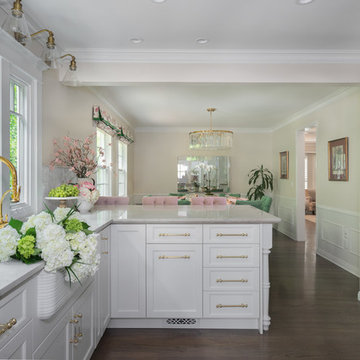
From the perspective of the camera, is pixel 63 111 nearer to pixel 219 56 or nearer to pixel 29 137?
pixel 29 137

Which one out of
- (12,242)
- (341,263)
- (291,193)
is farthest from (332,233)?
(12,242)

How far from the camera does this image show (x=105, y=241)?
2.30 metres

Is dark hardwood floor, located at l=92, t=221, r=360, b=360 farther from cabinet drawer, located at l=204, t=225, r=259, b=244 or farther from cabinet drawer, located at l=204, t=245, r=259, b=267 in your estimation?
cabinet drawer, located at l=204, t=225, r=259, b=244

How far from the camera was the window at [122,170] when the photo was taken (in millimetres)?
6398

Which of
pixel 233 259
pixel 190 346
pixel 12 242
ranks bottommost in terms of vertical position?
pixel 190 346

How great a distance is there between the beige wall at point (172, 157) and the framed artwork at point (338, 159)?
3274 mm

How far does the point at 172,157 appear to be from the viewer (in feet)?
26.2

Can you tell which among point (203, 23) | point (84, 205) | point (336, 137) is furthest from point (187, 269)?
point (336, 137)

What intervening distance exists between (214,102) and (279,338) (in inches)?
154

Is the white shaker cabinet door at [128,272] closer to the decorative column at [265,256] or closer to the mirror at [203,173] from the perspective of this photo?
the decorative column at [265,256]

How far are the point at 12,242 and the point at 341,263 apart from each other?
447cm

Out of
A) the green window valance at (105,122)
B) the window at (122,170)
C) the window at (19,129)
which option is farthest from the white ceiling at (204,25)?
the window at (122,170)

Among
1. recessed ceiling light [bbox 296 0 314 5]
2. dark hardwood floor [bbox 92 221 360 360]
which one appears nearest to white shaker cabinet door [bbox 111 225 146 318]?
dark hardwood floor [bbox 92 221 360 360]

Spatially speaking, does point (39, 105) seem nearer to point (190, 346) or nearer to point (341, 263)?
point (190, 346)
